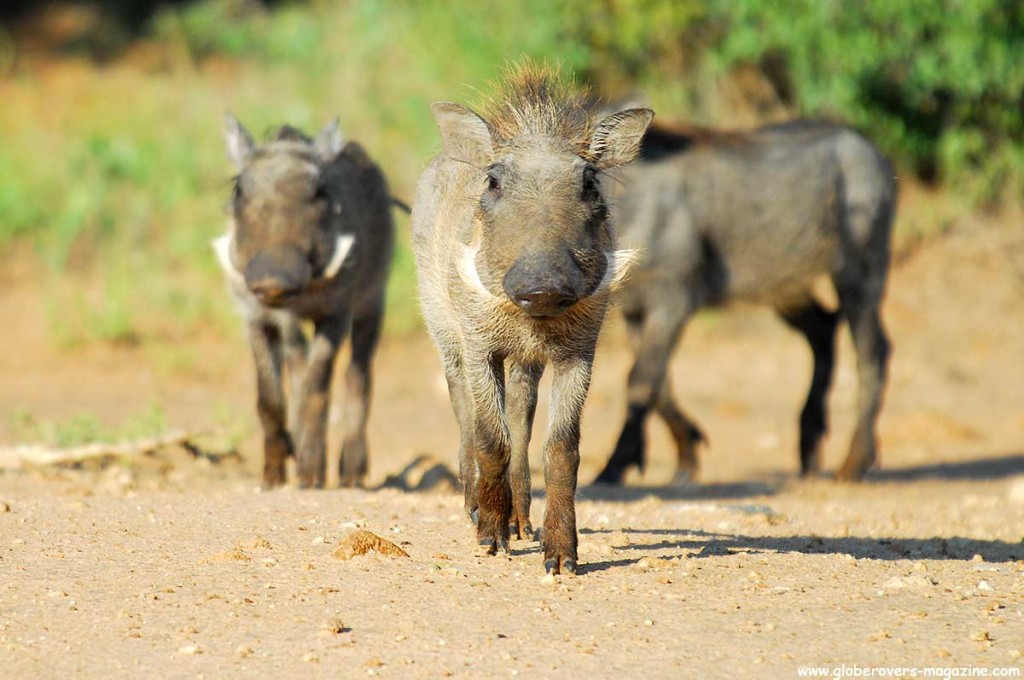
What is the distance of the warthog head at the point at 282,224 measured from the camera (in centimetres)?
643

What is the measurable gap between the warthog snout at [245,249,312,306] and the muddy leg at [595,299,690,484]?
2216 millimetres

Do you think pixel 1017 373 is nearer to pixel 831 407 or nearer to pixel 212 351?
pixel 831 407

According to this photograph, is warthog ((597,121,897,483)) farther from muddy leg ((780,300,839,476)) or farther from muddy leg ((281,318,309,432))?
muddy leg ((281,318,309,432))

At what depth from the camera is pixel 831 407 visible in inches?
436

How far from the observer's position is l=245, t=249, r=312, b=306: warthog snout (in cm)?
633

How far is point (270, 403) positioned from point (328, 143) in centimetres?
130

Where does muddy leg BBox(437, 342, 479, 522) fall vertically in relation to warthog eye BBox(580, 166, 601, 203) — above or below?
below

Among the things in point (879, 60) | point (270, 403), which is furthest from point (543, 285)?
point (879, 60)

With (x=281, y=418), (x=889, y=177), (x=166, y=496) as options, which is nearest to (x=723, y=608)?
(x=166, y=496)

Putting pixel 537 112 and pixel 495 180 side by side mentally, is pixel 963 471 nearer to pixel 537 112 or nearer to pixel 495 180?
pixel 537 112

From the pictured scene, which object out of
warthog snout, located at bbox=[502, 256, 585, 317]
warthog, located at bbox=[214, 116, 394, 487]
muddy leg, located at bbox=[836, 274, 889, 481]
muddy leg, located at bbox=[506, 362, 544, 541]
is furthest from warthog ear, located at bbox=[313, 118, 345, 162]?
muddy leg, located at bbox=[836, 274, 889, 481]

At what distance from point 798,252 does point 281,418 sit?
11.1 feet

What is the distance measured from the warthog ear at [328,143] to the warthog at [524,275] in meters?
2.25

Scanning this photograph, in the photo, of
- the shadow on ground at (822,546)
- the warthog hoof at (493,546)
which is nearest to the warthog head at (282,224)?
the shadow on ground at (822,546)
